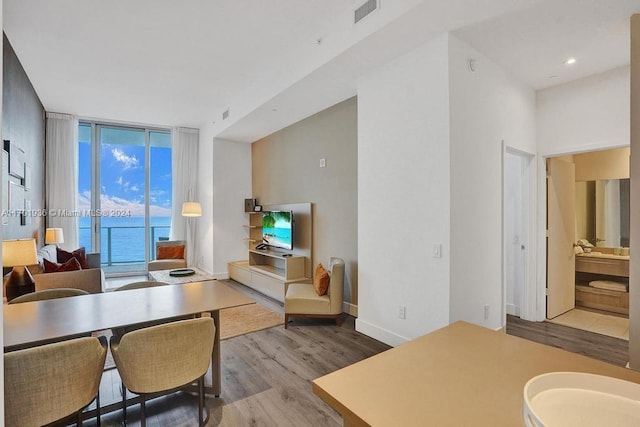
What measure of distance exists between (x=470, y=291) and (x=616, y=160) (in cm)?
347

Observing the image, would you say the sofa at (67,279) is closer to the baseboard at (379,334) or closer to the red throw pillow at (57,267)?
the red throw pillow at (57,267)

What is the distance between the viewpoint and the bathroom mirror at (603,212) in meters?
4.46

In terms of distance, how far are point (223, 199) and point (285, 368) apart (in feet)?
14.5

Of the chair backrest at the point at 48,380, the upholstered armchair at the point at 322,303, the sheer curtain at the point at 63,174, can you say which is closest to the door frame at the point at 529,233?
the upholstered armchair at the point at 322,303

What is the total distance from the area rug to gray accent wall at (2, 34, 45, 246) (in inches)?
80.2

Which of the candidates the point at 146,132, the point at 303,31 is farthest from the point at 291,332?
the point at 146,132

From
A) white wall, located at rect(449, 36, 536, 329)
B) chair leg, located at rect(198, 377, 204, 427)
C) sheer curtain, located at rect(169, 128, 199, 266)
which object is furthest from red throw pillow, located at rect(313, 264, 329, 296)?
sheer curtain, located at rect(169, 128, 199, 266)

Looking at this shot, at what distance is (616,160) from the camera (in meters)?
4.48

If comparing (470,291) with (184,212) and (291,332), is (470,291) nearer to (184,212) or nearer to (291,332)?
(291,332)

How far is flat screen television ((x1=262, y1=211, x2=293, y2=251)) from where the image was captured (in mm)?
5232

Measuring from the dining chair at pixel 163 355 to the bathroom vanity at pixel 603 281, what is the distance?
5023 millimetres

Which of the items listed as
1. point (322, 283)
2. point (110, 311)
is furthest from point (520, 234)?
point (110, 311)

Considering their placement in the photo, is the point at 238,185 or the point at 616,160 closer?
the point at 616,160

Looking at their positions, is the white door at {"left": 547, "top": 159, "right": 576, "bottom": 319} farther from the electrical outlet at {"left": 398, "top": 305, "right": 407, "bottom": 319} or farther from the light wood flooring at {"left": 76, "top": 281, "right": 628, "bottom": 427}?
the electrical outlet at {"left": 398, "top": 305, "right": 407, "bottom": 319}
